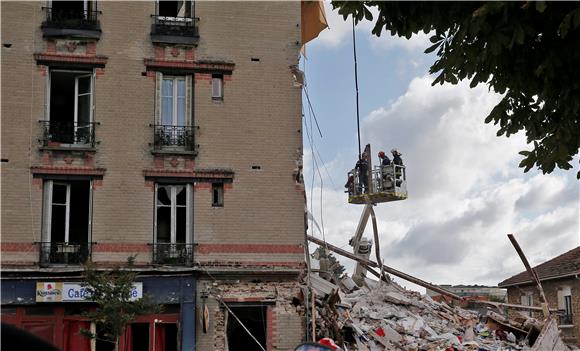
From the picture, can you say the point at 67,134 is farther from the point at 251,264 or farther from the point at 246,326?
the point at 246,326

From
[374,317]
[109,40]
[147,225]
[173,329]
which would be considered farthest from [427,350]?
[109,40]

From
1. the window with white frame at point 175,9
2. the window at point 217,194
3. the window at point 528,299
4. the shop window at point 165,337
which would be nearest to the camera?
the shop window at point 165,337

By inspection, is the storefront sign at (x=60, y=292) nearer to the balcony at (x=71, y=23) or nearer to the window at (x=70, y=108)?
the window at (x=70, y=108)

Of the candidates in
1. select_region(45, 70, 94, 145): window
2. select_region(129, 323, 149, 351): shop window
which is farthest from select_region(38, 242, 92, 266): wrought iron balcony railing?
select_region(45, 70, 94, 145): window

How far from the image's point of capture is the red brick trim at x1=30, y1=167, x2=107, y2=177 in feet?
68.3

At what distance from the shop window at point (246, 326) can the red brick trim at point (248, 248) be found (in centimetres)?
149

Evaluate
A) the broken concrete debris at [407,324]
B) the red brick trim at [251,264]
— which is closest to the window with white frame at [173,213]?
the red brick trim at [251,264]

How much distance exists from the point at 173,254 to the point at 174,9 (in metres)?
6.85

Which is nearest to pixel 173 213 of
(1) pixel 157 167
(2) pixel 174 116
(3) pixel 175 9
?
(1) pixel 157 167

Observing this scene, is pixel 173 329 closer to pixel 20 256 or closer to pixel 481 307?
pixel 20 256

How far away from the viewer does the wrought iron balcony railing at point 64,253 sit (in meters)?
20.4

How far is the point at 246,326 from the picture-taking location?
21.4 meters

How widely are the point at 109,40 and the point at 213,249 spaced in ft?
20.7

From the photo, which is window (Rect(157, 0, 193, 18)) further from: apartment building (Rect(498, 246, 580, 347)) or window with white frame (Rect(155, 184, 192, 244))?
apartment building (Rect(498, 246, 580, 347))
